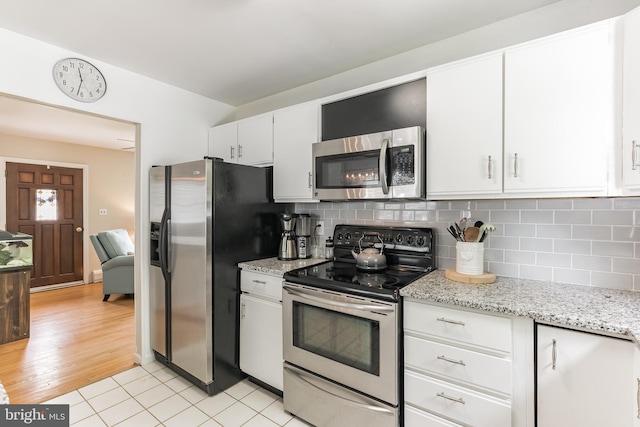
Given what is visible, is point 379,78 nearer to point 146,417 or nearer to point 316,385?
point 316,385

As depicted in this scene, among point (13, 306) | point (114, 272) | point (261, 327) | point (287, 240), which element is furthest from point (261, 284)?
point (114, 272)

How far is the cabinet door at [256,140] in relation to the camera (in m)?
2.61

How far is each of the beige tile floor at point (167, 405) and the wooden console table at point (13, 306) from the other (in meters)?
1.57

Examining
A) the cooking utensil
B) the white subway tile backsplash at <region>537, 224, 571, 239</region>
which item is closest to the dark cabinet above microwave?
the cooking utensil

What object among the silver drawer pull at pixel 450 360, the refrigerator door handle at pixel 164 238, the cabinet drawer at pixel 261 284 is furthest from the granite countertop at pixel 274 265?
the silver drawer pull at pixel 450 360

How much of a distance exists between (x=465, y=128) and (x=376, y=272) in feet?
3.28

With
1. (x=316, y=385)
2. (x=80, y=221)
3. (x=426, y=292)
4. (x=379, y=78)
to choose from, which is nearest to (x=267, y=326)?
(x=316, y=385)

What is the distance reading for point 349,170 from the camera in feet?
6.82

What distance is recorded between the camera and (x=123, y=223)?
6066 mm

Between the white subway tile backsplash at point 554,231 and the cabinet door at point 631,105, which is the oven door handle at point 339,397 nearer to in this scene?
the white subway tile backsplash at point 554,231

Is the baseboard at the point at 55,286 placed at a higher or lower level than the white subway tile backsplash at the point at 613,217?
lower

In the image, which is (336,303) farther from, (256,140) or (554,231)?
(256,140)

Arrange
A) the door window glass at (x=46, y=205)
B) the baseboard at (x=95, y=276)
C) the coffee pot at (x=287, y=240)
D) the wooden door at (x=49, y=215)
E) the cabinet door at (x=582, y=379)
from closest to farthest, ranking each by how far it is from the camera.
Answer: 1. the cabinet door at (x=582, y=379)
2. the coffee pot at (x=287, y=240)
3. the wooden door at (x=49, y=215)
4. the door window glass at (x=46, y=205)
5. the baseboard at (x=95, y=276)

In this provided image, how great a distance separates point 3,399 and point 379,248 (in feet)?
6.25
